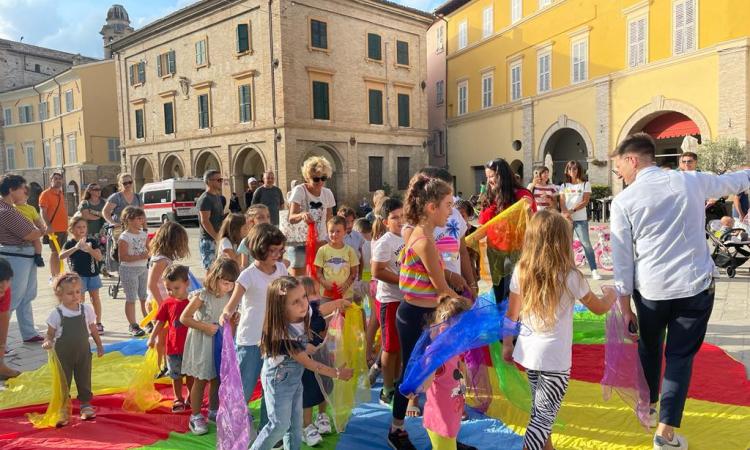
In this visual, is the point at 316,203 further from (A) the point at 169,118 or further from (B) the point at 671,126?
(A) the point at 169,118

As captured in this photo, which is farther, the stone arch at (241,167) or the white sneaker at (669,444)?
the stone arch at (241,167)

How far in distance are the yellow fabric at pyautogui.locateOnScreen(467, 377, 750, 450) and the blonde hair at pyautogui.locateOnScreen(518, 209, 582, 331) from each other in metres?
1.07

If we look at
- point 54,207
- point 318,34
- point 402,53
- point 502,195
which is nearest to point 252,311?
Answer: point 502,195

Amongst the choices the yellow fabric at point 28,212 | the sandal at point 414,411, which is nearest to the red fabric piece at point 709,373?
the sandal at point 414,411

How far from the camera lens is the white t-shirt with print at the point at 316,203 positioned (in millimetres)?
5930

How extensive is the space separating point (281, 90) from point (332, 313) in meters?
22.9

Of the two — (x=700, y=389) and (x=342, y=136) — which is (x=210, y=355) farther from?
(x=342, y=136)

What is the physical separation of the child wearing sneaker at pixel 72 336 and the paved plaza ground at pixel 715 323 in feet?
6.27

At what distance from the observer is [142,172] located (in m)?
33.9

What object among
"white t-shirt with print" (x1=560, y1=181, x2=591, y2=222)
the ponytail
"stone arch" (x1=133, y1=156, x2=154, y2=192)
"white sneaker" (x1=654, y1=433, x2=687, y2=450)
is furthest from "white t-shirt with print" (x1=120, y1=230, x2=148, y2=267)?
"stone arch" (x1=133, y1=156, x2=154, y2=192)

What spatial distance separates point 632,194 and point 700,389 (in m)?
2.11

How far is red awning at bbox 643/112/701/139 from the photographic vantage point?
1844cm

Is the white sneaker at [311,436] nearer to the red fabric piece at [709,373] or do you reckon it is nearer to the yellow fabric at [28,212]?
the red fabric piece at [709,373]

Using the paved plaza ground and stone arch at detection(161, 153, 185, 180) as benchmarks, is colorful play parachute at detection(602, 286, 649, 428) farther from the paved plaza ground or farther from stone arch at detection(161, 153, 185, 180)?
stone arch at detection(161, 153, 185, 180)
